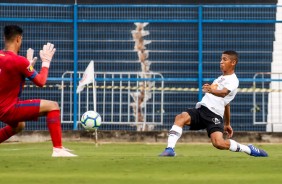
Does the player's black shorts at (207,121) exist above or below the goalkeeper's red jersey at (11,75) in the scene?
below

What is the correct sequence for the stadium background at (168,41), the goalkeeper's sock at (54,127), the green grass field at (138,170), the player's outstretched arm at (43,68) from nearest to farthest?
1. the green grass field at (138,170)
2. the player's outstretched arm at (43,68)
3. the goalkeeper's sock at (54,127)
4. the stadium background at (168,41)

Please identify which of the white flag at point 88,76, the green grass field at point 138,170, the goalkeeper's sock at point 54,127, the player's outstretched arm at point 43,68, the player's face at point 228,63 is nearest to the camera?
the green grass field at point 138,170

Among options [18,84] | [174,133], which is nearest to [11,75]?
[18,84]

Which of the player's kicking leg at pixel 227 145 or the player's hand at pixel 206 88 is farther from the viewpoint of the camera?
the player's kicking leg at pixel 227 145

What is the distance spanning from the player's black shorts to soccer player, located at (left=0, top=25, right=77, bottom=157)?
99.1 inches

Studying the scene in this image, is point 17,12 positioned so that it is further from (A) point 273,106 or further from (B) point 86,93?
(A) point 273,106

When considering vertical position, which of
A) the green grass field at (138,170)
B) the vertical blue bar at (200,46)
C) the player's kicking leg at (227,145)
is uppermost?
the vertical blue bar at (200,46)

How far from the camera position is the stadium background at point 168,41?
2544 cm

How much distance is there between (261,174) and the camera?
12.3m

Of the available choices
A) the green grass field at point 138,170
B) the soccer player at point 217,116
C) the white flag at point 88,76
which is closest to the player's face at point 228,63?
the soccer player at point 217,116

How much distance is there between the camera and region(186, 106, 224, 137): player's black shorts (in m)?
16.6

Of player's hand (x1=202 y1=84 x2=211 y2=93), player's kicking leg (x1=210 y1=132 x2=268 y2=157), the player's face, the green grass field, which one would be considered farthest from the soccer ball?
the green grass field

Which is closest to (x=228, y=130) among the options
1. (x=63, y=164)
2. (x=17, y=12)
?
(x=63, y=164)

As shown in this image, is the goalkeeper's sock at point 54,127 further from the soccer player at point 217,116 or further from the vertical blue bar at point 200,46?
the vertical blue bar at point 200,46
